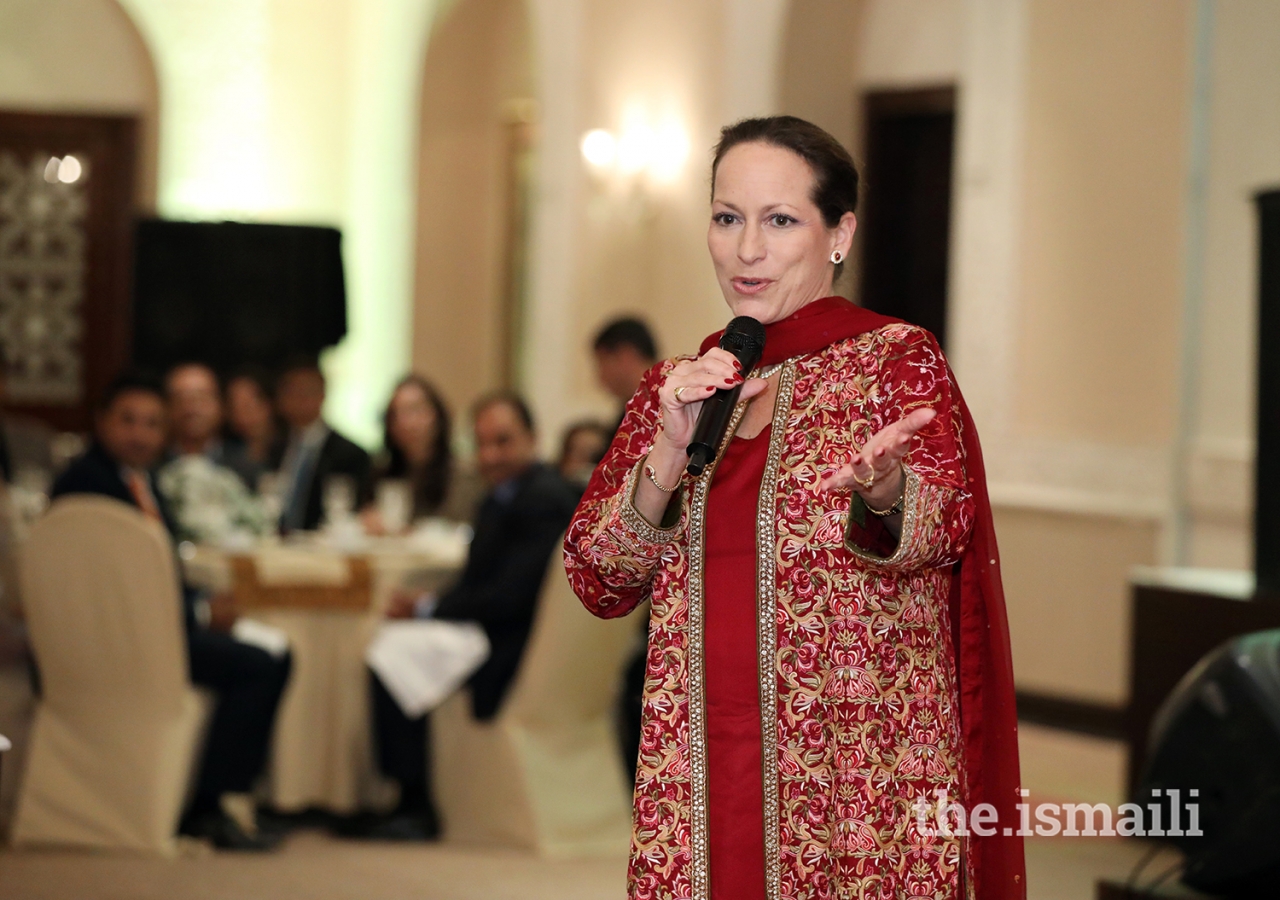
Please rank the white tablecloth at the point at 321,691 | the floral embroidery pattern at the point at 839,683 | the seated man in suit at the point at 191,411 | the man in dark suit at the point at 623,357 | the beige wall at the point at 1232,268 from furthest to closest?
the seated man in suit at the point at 191,411, the beige wall at the point at 1232,268, the man in dark suit at the point at 623,357, the white tablecloth at the point at 321,691, the floral embroidery pattern at the point at 839,683

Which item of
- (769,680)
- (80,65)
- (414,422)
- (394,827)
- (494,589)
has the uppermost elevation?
(80,65)

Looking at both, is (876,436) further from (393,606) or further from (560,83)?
(560,83)

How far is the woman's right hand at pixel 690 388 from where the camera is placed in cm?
156

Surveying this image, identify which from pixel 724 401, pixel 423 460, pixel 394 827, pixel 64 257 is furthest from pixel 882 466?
pixel 64 257

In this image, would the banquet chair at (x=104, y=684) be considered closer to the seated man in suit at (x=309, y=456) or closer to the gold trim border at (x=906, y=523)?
the seated man in suit at (x=309, y=456)

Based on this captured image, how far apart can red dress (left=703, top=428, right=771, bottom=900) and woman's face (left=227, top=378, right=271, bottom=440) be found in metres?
5.69

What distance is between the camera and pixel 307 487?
6.62 meters

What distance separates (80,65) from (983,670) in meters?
8.74

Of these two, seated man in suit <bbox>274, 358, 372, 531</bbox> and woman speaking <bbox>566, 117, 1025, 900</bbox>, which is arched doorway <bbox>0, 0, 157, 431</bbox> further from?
woman speaking <bbox>566, 117, 1025, 900</bbox>

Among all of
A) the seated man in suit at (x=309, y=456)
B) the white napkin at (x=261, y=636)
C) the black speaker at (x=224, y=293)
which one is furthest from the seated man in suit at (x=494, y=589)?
the black speaker at (x=224, y=293)

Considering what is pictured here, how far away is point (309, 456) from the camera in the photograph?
21.9ft

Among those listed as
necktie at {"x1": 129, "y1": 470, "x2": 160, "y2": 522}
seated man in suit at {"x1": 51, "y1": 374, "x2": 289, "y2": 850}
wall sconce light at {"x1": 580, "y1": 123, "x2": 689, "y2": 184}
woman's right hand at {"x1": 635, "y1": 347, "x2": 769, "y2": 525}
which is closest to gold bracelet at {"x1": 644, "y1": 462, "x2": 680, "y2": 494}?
woman's right hand at {"x1": 635, "y1": 347, "x2": 769, "y2": 525}

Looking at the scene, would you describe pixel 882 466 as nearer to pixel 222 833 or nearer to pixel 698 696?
pixel 698 696

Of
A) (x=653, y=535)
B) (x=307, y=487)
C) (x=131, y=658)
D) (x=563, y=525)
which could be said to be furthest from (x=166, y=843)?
(x=653, y=535)
